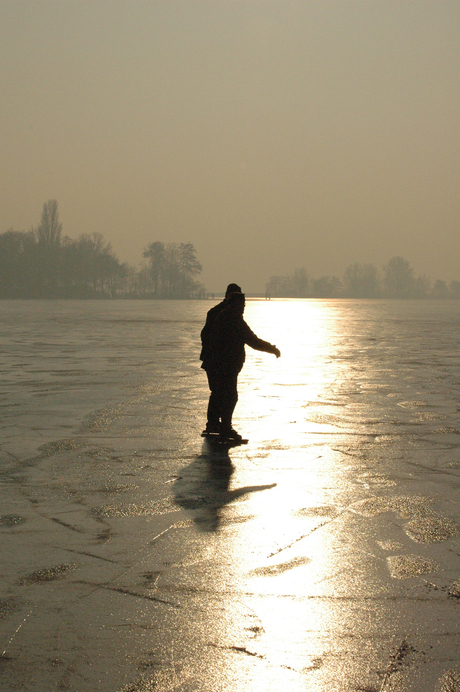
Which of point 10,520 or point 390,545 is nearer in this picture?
point 390,545

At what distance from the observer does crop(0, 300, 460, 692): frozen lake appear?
263cm

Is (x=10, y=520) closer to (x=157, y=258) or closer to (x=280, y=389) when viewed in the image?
(x=280, y=389)

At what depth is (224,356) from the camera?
712cm

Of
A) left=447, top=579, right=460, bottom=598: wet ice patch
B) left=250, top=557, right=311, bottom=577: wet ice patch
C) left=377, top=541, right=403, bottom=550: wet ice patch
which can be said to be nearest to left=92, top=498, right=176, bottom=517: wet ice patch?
left=250, top=557, right=311, bottom=577: wet ice patch

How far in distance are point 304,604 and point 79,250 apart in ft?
398

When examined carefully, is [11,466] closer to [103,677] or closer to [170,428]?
[170,428]

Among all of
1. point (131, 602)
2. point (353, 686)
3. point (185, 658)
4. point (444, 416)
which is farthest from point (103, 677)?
point (444, 416)

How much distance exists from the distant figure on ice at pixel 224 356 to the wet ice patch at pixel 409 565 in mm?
3455

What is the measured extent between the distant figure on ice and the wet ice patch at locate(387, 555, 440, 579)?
11.3ft

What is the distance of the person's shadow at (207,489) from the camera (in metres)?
4.52

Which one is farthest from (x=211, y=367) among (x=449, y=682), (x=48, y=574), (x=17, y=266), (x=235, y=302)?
(x=17, y=266)

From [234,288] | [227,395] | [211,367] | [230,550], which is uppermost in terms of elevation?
[234,288]

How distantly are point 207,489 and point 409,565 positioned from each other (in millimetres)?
1872

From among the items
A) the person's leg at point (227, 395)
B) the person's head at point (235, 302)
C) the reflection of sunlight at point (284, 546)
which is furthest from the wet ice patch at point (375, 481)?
the person's head at point (235, 302)
